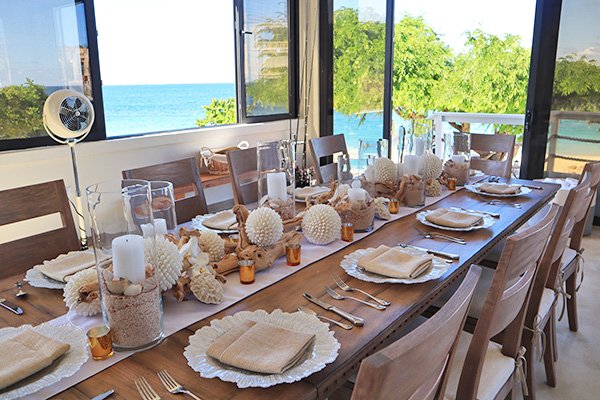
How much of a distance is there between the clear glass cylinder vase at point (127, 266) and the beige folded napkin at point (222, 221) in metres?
0.77

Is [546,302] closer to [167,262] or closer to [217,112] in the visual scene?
[167,262]

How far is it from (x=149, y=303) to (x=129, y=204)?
216 mm

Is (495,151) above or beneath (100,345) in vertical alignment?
above

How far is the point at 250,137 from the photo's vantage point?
402 cm

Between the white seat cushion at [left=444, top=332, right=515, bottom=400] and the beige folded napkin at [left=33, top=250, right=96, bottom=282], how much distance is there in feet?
3.61

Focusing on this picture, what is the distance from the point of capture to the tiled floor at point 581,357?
1.99 meters

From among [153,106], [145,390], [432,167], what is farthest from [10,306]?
[153,106]

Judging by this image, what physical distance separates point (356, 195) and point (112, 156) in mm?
1853

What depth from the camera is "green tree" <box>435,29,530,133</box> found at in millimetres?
7371

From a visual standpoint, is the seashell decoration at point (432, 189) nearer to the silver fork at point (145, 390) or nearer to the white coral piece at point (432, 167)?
the white coral piece at point (432, 167)

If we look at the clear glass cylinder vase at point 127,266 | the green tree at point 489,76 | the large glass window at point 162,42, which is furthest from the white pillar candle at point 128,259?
the large glass window at point 162,42

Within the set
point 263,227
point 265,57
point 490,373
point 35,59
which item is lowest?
point 490,373

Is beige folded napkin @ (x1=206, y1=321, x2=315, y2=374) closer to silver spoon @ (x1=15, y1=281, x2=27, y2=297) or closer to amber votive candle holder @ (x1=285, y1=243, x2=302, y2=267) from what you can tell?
amber votive candle holder @ (x1=285, y1=243, x2=302, y2=267)

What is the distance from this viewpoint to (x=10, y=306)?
123cm
